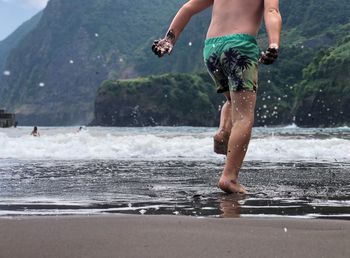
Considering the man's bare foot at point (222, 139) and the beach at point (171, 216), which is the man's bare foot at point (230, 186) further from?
the man's bare foot at point (222, 139)

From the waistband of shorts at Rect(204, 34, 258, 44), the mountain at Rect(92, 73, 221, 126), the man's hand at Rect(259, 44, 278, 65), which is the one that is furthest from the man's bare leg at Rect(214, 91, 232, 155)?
the mountain at Rect(92, 73, 221, 126)

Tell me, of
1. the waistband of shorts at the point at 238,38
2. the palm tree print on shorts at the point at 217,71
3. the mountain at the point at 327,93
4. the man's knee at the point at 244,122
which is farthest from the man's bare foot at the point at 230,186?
the mountain at the point at 327,93

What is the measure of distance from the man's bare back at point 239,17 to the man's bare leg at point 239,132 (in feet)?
1.55

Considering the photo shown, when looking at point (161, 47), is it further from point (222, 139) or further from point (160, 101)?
point (160, 101)

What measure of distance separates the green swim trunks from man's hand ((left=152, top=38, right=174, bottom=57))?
1.20ft

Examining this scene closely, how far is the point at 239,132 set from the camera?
12.4ft

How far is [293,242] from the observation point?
1.80 meters

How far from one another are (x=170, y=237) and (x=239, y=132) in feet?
6.43

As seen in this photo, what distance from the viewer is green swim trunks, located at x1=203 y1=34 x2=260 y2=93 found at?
148 inches

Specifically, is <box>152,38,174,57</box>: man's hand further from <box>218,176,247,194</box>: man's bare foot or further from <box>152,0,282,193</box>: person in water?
<box>218,176,247,194</box>: man's bare foot

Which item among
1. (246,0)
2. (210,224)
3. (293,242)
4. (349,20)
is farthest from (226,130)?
(349,20)

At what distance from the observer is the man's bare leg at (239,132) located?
3.66 m

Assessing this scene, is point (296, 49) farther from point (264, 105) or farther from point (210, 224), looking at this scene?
point (210, 224)

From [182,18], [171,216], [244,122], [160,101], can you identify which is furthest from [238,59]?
[160,101]
